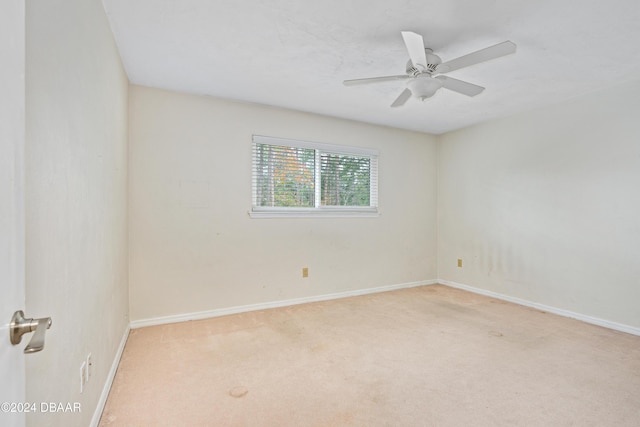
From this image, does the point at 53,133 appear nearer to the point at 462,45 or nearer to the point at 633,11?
the point at 462,45

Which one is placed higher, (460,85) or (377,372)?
(460,85)

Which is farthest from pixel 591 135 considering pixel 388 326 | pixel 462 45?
pixel 388 326

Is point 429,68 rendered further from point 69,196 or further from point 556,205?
point 556,205

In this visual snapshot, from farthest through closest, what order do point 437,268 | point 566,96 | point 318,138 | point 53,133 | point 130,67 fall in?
point 437,268
point 318,138
point 566,96
point 130,67
point 53,133

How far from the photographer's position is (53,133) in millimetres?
1040

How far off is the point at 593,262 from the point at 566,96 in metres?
1.71

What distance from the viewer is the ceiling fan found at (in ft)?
A: 5.91

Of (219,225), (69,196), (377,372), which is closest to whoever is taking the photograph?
(69,196)

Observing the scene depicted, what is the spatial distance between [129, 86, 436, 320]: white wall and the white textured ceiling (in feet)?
1.08

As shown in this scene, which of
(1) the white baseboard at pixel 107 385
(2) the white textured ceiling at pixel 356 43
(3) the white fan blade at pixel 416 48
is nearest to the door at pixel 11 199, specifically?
(1) the white baseboard at pixel 107 385

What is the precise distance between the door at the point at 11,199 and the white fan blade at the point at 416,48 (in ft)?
5.50

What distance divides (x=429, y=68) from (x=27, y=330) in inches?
93.5

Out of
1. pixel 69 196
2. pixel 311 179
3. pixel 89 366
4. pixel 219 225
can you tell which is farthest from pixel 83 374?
pixel 311 179

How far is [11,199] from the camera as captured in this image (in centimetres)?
59
